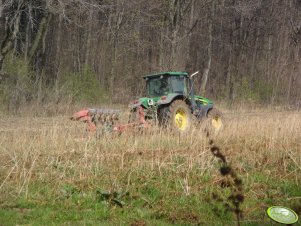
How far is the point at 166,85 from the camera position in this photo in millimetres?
12148

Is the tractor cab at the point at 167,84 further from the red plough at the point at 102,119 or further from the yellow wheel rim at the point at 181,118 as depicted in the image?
the red plough at the point at 102,119

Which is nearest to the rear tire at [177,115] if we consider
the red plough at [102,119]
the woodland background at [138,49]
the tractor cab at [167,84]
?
the tractor cab at [167,84]

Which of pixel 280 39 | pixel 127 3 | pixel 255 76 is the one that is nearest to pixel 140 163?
pixel 127 3

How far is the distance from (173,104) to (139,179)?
5.42 meters

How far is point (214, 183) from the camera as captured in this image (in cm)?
609

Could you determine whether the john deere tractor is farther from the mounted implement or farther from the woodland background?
the woodland background

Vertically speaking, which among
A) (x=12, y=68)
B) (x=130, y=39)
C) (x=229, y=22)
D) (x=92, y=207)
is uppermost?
(x=229, y=22)

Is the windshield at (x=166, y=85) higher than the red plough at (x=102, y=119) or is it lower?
higher

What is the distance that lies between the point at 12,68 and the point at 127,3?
22.7 ft

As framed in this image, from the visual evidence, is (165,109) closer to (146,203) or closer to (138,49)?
(146,203)

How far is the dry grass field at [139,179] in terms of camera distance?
205 inches

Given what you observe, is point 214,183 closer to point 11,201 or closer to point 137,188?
point 137,188

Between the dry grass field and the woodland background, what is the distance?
343 inches

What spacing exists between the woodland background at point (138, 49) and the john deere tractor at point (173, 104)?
4.71 m
